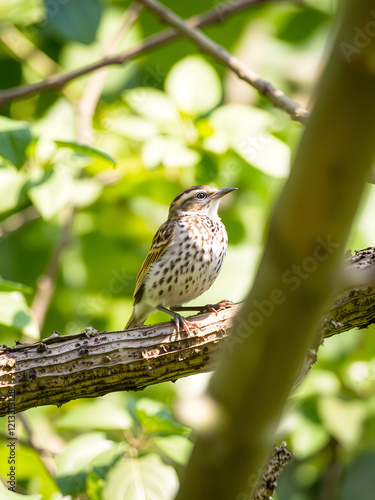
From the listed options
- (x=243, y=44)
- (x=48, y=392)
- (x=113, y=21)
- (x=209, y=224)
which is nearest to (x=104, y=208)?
(x=209, y=224)

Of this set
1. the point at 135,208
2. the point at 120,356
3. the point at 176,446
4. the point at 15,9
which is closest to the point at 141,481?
the point at 176,446

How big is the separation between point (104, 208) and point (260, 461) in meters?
5.35

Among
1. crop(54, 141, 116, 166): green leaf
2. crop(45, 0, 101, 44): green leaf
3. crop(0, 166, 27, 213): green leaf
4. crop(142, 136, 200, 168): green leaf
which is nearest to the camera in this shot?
crop(54, 141, 116, 166): green leaf

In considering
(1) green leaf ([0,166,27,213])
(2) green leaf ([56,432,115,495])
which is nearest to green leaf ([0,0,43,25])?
(1) green leaf ([0,166,27,213])

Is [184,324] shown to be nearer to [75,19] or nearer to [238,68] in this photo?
[238,68]

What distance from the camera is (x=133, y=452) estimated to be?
3.69m

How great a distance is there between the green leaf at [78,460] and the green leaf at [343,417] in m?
1.87

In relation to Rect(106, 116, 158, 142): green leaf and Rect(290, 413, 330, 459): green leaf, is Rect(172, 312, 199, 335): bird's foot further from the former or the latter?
Rect(290, 413, 330, 459): green leaf

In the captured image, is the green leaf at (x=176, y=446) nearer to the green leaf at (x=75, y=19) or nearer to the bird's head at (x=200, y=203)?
the bird's head at (x=200, y=203)

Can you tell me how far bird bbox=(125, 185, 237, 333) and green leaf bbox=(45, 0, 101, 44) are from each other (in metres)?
1.92

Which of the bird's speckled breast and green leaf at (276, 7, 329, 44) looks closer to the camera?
the bird's speckled breast

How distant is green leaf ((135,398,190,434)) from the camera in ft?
11.7


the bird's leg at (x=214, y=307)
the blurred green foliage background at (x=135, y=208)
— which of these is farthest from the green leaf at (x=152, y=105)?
the bird's leg at (x=214, y=307)

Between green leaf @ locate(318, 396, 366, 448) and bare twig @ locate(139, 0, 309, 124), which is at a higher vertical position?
bare twig @ locate(139, 0, 309, 124)
